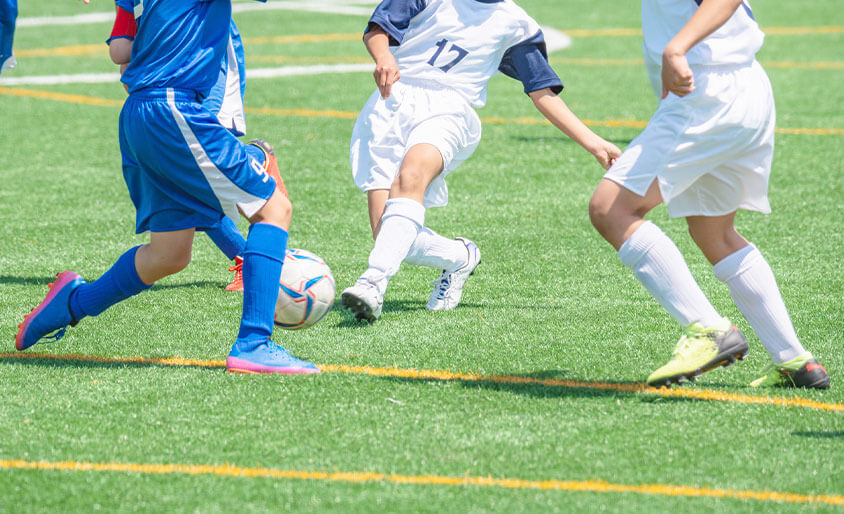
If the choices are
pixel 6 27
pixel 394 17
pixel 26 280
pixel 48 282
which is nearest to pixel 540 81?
pixel 394 17

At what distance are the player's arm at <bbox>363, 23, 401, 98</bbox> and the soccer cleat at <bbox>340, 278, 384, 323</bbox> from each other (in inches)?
35.2

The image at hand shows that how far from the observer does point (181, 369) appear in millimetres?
4812

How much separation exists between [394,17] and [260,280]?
1552 mm

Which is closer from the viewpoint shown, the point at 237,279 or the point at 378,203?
the point at 378,203

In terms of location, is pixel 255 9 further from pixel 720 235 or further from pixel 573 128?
pixel 720 235

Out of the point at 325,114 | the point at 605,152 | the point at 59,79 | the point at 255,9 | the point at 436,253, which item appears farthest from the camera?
the point at 255,9

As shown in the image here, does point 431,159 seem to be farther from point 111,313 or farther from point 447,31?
point 111,313

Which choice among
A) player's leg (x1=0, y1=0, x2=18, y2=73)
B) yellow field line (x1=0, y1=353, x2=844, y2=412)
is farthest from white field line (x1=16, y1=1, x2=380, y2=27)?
yellow field line (x1=0, y1=353, x2=844, y2=412)

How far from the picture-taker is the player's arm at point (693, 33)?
3.89m

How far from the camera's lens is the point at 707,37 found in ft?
13.5

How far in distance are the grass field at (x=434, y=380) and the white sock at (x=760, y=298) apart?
0.61 feet

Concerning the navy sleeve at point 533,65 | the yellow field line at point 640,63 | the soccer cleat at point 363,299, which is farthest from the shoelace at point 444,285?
the yellow field line at point 640,63

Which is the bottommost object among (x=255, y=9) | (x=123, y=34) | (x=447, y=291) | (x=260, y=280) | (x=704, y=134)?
(x=255, y=9)

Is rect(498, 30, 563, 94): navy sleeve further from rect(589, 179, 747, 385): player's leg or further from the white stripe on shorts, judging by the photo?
the white stripe on shorts
